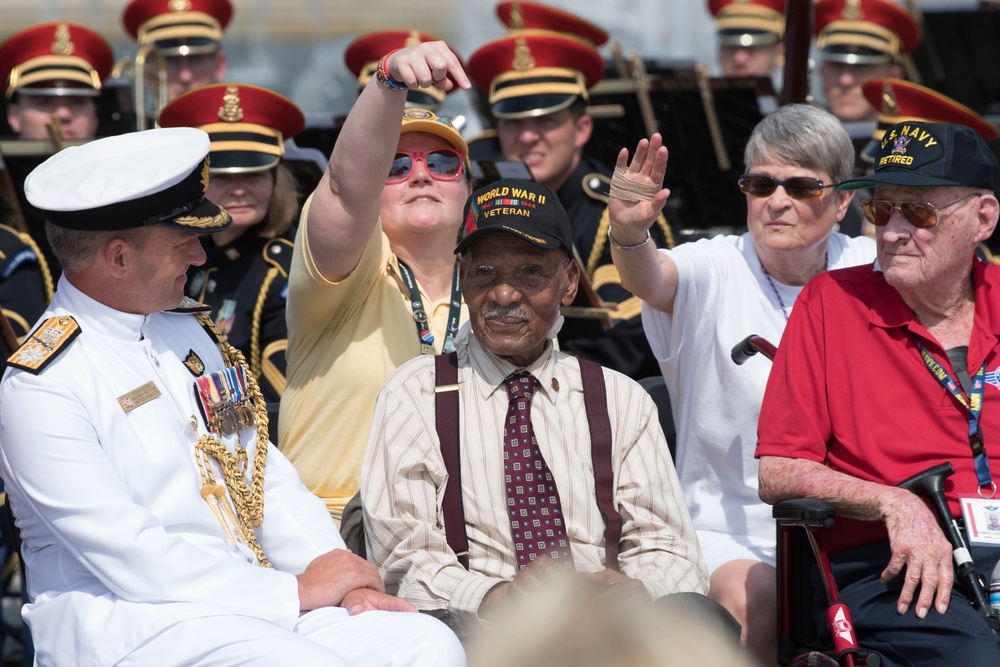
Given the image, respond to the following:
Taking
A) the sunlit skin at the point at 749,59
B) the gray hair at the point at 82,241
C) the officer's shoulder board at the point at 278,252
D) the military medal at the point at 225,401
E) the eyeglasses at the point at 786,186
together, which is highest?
the gray hair at the point at 82,241

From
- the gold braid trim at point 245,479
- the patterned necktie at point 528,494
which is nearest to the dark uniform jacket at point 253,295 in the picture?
the gold braid trim at point 245,479

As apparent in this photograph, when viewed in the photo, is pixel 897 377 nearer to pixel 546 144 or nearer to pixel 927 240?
pixel 927 240

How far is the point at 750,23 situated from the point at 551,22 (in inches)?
53.6

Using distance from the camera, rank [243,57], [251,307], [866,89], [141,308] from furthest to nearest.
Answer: [243,57], [866,89], [251,307], [141,308]

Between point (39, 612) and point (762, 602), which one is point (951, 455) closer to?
point (762, 602)

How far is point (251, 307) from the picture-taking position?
5.32 metres

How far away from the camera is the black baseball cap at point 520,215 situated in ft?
11.6

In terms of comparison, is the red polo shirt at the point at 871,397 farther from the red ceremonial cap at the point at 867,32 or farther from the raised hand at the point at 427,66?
the red ceremonial cap at the point at 867,32

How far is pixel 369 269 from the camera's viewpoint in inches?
155

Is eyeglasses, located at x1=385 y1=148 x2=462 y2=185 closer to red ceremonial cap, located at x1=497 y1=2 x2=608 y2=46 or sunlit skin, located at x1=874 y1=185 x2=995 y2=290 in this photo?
sunlit skin, located at x1=874 y1=185 x2=995 y2=290

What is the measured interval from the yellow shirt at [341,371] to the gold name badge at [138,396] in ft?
2.58

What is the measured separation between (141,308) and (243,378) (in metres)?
0.38

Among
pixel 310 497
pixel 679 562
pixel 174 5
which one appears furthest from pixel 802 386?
pixel 174 5

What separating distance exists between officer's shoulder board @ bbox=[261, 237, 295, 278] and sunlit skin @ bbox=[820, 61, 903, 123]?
3.68m
